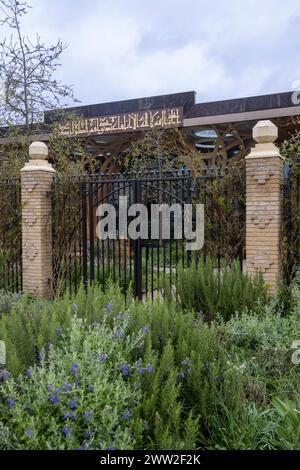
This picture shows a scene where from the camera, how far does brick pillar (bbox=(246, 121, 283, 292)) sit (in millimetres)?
6289

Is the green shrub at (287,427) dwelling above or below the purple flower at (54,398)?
below

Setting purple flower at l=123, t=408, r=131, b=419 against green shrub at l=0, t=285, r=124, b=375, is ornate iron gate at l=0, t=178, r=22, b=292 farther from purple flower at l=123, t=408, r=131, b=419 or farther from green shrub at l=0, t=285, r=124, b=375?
purple flower at l=123, t=408, r=131, b=419

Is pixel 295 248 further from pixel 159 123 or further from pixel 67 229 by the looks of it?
pixel 159 123

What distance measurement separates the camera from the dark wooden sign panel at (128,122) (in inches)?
606

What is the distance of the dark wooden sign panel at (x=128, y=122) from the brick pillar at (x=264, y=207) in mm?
8867

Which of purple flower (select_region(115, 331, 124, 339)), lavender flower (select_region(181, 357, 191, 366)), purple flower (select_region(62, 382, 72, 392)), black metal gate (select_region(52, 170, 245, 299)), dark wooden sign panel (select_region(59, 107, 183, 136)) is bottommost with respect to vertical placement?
lavender flower (select_region(181, 357, 191, 366))

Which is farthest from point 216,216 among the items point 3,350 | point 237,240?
point 3,350

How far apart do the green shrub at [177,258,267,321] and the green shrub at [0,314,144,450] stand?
285 centimetres

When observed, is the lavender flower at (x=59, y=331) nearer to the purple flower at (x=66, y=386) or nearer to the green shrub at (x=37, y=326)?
the green shrub at (x=37, y=326)

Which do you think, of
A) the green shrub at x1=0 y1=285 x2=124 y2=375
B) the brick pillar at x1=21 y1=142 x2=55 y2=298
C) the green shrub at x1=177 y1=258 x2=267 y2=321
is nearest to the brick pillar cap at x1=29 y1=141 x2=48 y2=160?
the brick pillar at x1=21 y1=142 x2=55 y2=298

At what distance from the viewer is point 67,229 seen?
8477 mm

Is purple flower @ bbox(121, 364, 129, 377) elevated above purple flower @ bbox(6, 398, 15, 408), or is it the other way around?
purple flower @ bbox(121, 364, 129, 377)

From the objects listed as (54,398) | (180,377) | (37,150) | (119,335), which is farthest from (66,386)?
(37,150)

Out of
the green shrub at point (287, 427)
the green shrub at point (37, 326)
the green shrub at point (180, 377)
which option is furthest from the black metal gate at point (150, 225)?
the green shrub at point (287, 427)
